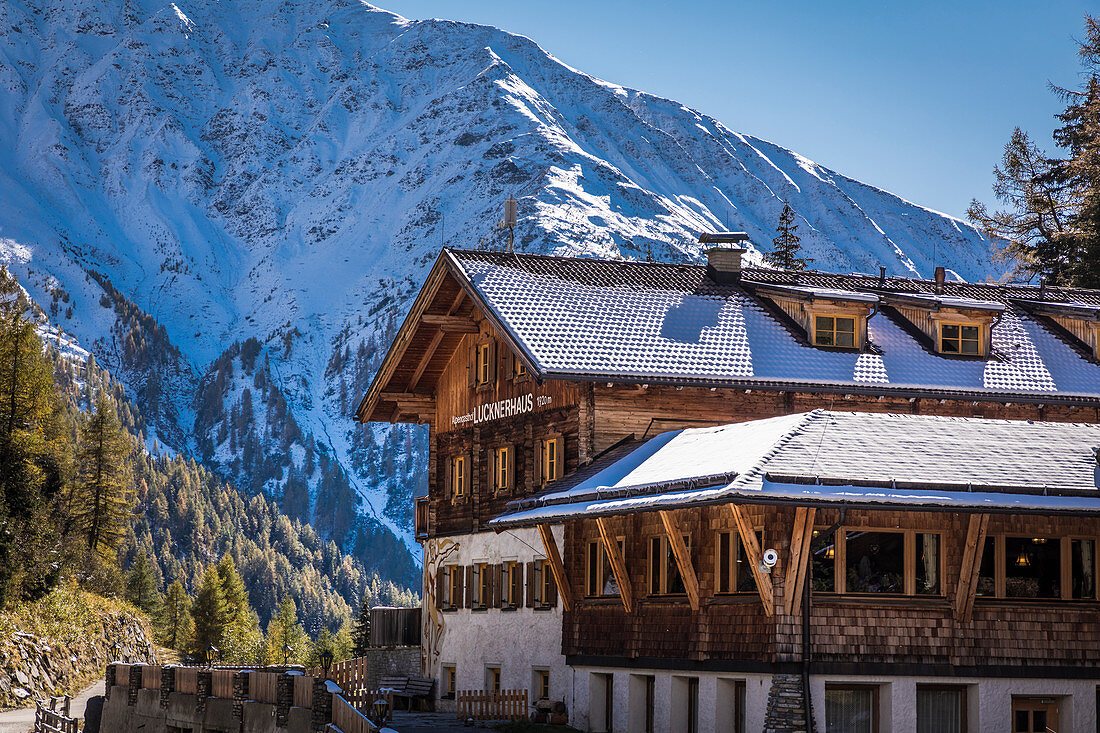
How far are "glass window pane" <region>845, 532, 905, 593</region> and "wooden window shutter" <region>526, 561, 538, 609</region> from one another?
1183 cm

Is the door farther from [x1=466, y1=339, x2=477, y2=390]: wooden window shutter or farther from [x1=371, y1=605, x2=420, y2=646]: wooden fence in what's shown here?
[x1=371, y1=605, x2=420, y2=646]: wooden fence

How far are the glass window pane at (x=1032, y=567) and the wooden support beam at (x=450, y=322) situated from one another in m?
18.3

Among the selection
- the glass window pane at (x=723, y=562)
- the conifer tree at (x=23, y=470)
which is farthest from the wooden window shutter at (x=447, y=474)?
the glass window pane at (x=723, y=562)

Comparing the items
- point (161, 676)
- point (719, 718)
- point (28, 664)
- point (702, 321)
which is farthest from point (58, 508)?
point (719, 718)

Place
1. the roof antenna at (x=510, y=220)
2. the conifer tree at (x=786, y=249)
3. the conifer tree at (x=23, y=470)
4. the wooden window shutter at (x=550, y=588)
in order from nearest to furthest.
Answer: the wooden window shutter at (x=550, y=588) → the roof antenna at (x=510, y=220) → the conifer tree at (x=23, y=470) → the conifer tree at (x=786, y=249)

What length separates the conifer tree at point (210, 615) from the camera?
4365 inches

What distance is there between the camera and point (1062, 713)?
2744 centimetres

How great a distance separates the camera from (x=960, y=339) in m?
39.4

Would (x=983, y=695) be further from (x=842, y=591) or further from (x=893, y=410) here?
(x=893, y=410)

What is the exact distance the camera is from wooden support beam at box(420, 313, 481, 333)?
4194 centimetres

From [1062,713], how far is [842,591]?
190 inches

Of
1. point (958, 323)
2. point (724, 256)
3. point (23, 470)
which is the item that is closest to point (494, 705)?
Answer: point (724, 256)

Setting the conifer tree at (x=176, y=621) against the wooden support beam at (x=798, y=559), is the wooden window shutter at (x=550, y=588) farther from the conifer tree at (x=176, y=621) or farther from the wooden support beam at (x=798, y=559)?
the conifer tree at (x=176, y=621)

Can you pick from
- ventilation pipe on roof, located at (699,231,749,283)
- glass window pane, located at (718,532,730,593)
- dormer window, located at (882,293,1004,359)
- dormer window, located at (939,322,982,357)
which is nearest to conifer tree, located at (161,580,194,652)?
ventilation pipe on roof, located at (699,231,749,283)
